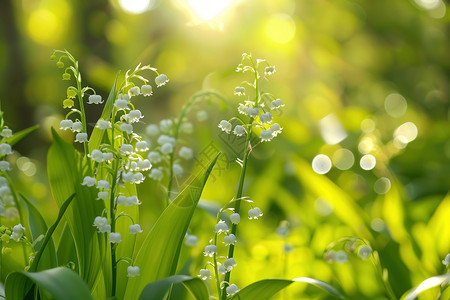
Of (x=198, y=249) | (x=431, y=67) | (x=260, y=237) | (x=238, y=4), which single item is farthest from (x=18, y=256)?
(x=431, y=67)

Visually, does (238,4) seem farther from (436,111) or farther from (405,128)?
(436,111)

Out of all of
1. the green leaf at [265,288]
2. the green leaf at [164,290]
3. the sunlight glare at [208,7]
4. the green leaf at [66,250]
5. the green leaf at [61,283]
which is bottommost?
the green leaf at [265,288]

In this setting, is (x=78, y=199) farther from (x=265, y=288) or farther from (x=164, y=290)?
(x=265, y=288)

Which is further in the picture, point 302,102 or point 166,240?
point 302,102

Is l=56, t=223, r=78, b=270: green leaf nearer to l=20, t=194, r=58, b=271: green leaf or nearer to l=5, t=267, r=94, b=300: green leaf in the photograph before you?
l=20, t=194, r=58, b=271: green leaf

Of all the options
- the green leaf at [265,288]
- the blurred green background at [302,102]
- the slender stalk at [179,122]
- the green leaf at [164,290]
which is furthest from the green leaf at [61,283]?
the blurred green background at [302,102]

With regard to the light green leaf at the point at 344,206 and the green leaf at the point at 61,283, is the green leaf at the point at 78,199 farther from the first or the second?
the light green leaf at the point at 344,206

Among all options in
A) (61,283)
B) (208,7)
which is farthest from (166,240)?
(208,7)
